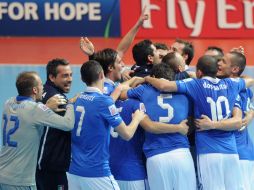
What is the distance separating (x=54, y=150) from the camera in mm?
7422

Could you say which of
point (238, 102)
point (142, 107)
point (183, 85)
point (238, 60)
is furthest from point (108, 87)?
point (238, 60)

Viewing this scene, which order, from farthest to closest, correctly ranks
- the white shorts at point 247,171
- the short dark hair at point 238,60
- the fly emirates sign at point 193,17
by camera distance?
the fly emirates sign at point 193,17 < the short dark hair at point 238,60 < the white shorts at point 247,171

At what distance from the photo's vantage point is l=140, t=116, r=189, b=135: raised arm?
7035 millimetres

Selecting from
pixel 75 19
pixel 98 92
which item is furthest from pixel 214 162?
pixel 75 19

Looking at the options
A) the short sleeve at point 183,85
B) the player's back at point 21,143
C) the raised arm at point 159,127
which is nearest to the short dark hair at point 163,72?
the short sleeve at point 183,85

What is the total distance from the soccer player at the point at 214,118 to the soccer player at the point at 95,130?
617 mm

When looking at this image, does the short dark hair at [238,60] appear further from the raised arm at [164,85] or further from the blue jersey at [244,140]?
the raised arm at [164,85]

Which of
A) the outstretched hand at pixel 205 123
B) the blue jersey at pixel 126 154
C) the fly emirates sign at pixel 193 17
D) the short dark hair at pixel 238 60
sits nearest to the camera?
the outstretched hand at pixel 205 123

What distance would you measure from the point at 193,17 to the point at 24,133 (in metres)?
11.7

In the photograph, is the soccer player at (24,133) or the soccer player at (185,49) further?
the soccer player at (185,49)

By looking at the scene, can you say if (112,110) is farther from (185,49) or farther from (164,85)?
(185,49)

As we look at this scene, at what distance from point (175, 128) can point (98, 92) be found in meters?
0.85

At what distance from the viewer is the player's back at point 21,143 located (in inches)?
274

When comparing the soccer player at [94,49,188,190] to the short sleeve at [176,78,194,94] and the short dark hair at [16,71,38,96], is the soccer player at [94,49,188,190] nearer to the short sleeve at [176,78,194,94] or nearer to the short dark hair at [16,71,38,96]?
the short sleeve at [176,78,194,94]
